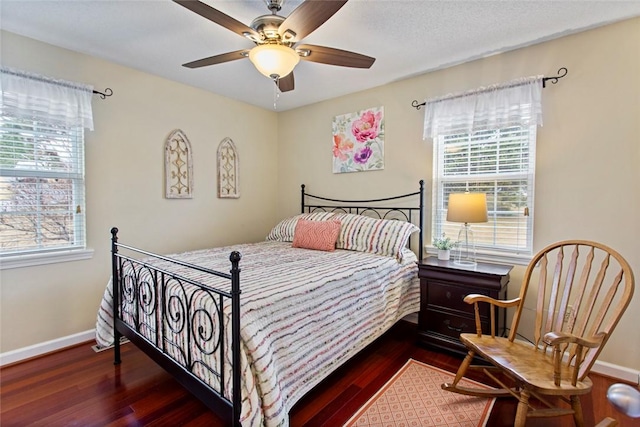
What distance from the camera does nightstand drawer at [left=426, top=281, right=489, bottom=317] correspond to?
2.42m

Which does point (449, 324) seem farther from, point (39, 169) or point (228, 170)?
point (39, 169)

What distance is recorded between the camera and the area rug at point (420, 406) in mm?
1790

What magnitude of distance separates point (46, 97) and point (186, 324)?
214 cm

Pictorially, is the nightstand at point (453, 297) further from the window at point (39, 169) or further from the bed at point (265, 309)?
the window at point (39, 169)

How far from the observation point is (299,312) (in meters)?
1.78

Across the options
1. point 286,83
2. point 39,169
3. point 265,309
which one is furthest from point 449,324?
point 39,169

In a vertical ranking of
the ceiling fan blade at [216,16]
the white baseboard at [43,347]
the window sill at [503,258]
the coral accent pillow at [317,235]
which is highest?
the ceiling fan blade at [216,16]

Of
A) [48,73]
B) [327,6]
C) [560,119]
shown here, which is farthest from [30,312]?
[560,119]

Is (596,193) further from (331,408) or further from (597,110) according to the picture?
(331,408)

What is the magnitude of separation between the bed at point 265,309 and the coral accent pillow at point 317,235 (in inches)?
0.4

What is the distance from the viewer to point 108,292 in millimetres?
→ 2441

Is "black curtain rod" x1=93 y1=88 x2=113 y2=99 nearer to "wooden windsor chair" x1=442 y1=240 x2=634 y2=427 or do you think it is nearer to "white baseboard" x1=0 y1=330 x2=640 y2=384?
"white baseboard" x1=0 y1=330 x2=640 y2=384

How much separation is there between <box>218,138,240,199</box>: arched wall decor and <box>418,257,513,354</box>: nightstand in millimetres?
2346

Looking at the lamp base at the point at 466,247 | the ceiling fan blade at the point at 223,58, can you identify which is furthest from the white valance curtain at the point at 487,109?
the ceiling fan blade at the point at 223,58
